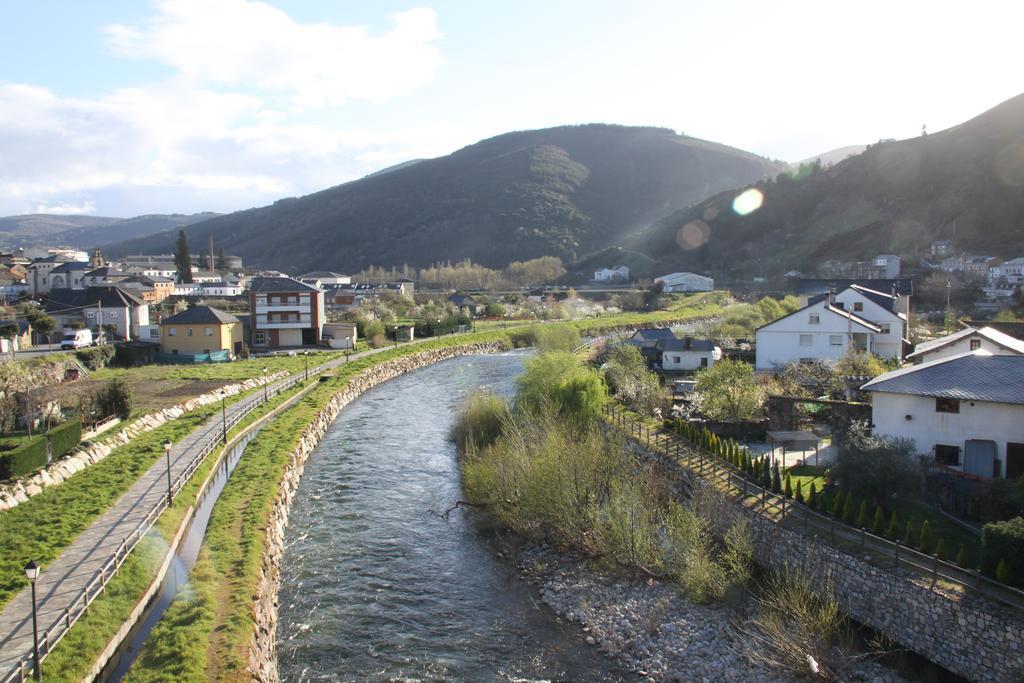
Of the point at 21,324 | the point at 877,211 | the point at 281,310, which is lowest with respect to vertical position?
the point at 21,324

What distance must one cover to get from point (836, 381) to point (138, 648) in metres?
29.4

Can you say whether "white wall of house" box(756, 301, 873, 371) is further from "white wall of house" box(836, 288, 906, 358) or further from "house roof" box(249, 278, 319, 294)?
"house roof" box(249, 278, 319, 294)

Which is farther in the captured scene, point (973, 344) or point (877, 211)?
point (877, 211)

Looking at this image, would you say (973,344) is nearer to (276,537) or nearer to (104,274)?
(276,537)

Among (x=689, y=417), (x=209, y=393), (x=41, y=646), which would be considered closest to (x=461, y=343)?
(x=209, y=393)

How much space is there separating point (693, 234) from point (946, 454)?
→ 447 feet

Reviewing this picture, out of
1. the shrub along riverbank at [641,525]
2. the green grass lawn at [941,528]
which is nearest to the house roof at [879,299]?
the shrub along riverbank at [641,525]

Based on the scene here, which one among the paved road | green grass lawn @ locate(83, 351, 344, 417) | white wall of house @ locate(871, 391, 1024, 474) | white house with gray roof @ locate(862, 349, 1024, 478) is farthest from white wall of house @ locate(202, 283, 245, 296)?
white house with gray roof @ locate(862, 349, 1024, 478)

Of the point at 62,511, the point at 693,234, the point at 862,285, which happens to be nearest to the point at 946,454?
the point at 62,511

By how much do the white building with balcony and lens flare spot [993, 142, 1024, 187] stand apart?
366 feet

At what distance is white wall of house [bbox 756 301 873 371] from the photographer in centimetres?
3928

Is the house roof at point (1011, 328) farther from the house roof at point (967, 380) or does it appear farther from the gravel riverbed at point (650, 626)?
the gravel riverbed at point (650, 626)

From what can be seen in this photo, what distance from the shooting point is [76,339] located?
45562 millimetres

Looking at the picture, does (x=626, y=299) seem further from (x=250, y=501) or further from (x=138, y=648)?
(x=138, y=648)
